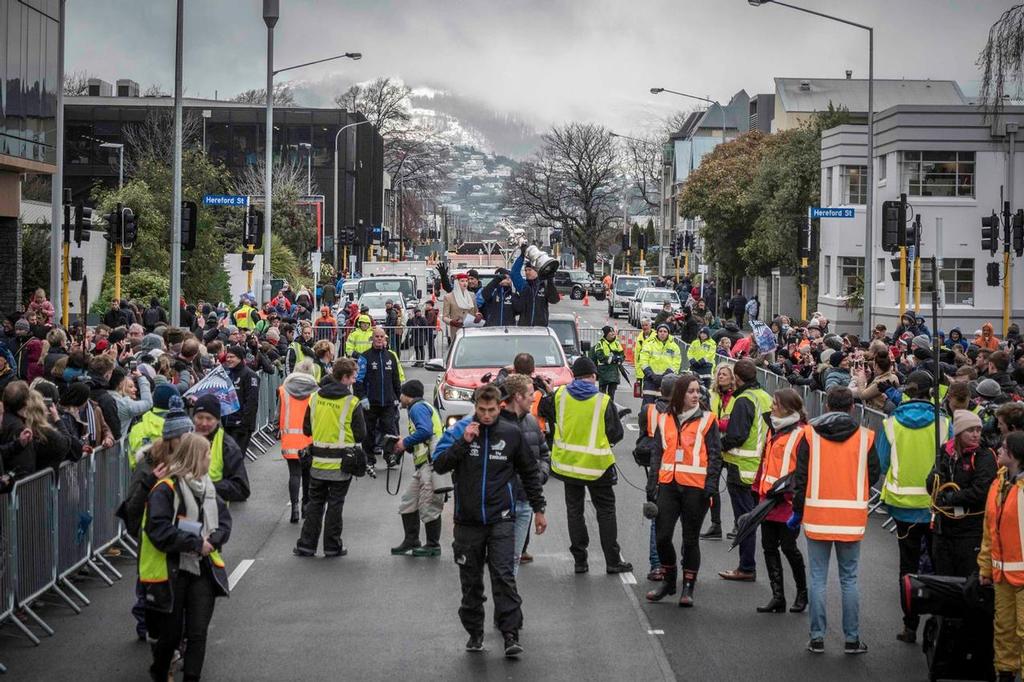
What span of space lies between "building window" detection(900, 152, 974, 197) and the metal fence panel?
118ft

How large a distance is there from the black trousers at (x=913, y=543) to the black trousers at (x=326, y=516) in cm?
512

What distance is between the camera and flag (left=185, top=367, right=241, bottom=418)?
51.6 feet

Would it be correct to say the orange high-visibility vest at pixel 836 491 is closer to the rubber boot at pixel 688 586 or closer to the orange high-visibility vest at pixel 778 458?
the orange high-visibility vest at pixel 778 458

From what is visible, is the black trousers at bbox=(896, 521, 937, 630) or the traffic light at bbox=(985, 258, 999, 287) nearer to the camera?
the black trousers at bbox=(896, 521, 937, 630)

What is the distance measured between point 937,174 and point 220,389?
32676mm

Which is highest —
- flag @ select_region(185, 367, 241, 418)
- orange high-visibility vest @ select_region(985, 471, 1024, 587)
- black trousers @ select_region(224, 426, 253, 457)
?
flag @ select_region(185, 367, 241, 418)

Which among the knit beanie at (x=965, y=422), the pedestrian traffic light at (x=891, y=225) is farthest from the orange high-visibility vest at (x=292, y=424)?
the pedestrian traffic light at (x=891, y=225)

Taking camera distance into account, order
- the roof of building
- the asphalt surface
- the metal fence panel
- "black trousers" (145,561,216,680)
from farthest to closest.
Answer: the roof of building, the metal fence panel, the asphalt surface, "black trousers" (145,561,216,680)

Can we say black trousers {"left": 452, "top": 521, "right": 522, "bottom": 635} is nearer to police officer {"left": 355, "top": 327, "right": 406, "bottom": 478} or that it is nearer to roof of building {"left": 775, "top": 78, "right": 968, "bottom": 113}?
police officer {"left": 355, "top": 327, "right": 406, "bottom": 478}

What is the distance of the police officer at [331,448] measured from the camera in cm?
1289

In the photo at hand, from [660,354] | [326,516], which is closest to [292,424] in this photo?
[326,516]

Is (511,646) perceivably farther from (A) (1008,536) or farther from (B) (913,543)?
(A) (1008,536)

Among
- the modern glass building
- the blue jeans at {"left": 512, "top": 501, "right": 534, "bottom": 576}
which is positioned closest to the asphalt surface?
the blue jeans at {"left": 512, "top": 501, "right": 534, "bottom": 576}

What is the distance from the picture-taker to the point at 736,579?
1217 centimetres
